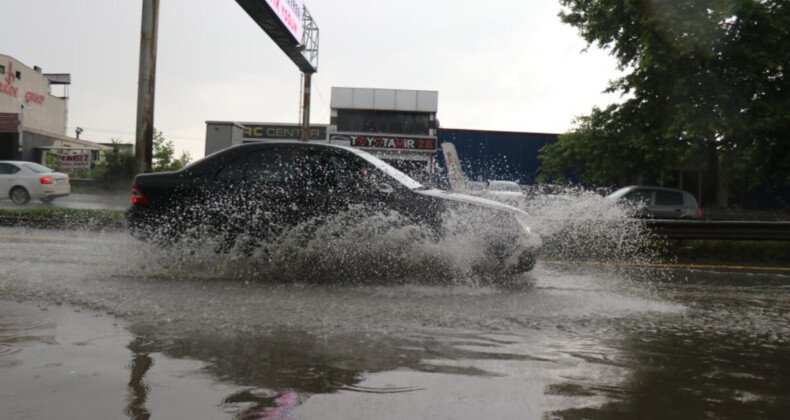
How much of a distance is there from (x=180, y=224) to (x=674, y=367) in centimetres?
484

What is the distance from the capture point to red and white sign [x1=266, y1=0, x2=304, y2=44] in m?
19.3

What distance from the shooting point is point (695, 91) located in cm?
2098

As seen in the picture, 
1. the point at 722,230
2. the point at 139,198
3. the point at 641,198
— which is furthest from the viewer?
the point at 641,198

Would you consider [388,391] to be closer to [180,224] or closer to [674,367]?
[674,367]

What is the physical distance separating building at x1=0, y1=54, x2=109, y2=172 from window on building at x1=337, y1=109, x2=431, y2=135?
53.7 feet

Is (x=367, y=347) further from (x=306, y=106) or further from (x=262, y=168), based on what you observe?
(x=306, y=106)

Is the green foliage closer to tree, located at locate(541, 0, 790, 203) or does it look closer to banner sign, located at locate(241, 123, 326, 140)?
banner sign, located at locate(241, 123, 326, 140)

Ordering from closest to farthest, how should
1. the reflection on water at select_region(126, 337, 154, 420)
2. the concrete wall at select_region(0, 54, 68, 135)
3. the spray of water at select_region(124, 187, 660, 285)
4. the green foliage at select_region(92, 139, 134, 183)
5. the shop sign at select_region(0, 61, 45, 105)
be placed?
the reflection on water at select_region(126, 337, 154, 420)
the spray of water at select_region(124, 187, 660, 285)
the green foliage at select_region(92, 139, 134, 183)
the shop sign at select_region(0, 61, 45, 105)
the concrete wall at select_region(0, 54, 68, 135)

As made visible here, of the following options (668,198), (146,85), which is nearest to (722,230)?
(668,198)

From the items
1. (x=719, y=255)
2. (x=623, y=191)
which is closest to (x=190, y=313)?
(x=719, y=255)

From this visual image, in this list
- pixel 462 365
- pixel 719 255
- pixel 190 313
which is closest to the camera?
pixel 462 365

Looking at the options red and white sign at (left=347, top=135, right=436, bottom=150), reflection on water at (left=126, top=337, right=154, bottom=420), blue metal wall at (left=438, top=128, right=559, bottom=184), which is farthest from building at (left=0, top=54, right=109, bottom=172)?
reflection on water at (left=126, top=337, right=154, bottom=420)

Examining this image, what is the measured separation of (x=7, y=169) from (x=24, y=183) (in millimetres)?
769

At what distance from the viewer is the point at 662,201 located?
16.5 metres
